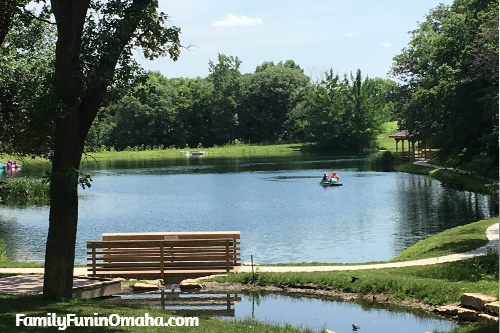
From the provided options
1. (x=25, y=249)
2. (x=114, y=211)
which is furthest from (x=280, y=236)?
(x=114, y=211)

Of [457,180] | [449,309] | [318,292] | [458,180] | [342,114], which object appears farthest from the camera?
[342,114]

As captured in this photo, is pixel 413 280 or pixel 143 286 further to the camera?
pixel 143 286

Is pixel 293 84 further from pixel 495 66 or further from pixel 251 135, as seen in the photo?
pixel 495 66

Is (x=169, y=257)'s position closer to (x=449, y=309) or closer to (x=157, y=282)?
(x=157, y=282)

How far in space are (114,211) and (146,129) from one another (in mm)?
78177

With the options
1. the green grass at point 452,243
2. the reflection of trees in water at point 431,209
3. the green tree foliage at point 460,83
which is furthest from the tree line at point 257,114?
the green grass at point 452,243

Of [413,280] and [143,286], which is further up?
[413,280]

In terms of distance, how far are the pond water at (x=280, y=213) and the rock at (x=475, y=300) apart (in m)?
10.0

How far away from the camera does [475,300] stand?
14.2 metres

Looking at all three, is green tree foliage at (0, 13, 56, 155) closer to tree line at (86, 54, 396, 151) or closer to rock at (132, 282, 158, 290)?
rock at (132, 282, 158, 290)

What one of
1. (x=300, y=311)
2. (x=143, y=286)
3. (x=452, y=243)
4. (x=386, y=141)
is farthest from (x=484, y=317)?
(x=386, y=141)

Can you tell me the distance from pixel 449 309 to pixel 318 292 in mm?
3452

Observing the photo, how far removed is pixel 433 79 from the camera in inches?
2377

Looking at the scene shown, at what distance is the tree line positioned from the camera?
381ft
